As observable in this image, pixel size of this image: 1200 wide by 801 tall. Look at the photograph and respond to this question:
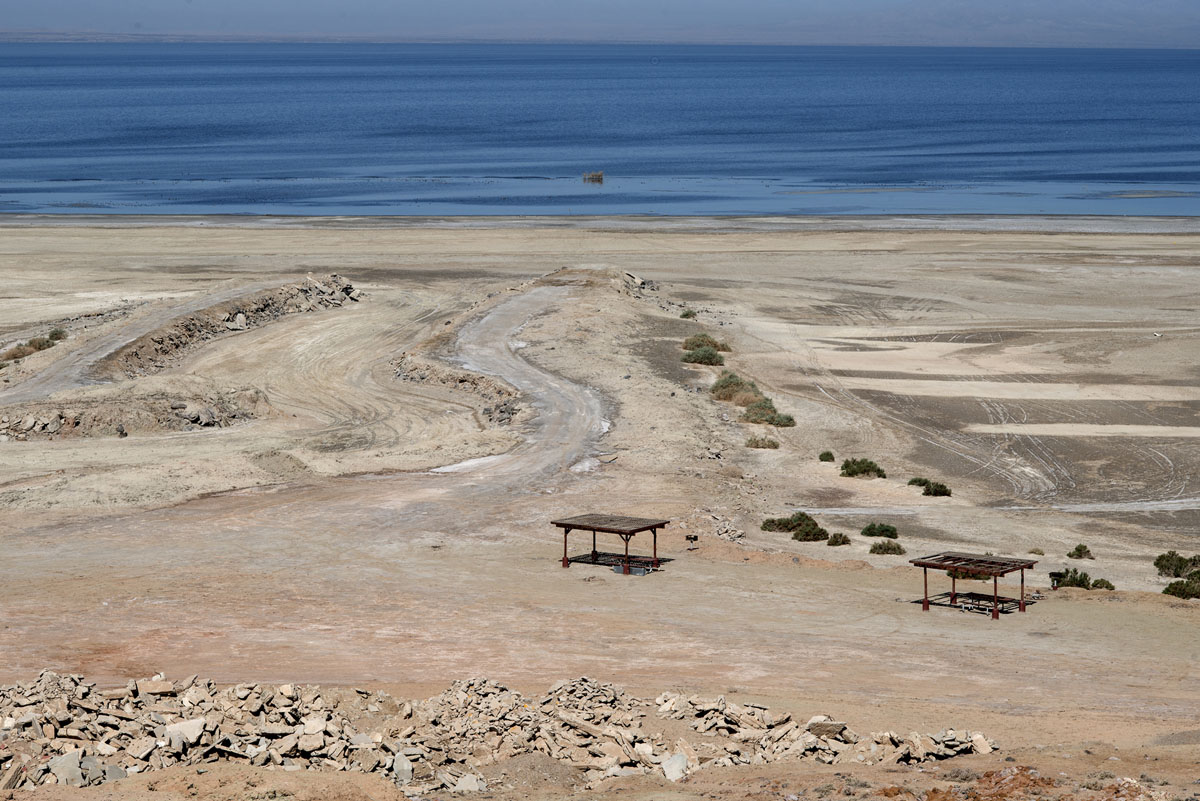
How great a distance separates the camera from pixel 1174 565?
2570cm

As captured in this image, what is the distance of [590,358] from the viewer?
4566 centimetres

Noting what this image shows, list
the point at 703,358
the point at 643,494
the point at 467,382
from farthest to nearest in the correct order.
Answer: the point at 703,358, the point at 467,382, the point at 643,494

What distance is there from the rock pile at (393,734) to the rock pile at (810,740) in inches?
0.7

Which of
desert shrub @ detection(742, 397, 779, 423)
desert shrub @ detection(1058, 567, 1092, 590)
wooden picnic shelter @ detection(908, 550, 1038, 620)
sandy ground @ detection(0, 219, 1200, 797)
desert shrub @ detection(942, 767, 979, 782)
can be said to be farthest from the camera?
desert shrub @ detection(742, 397, 779, 423)

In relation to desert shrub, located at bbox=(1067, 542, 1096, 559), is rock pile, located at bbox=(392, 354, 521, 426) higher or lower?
higher

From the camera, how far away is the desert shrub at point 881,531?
28.0 m

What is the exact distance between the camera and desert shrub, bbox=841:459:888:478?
33406 millimetres

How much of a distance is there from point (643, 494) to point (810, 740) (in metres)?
16.1

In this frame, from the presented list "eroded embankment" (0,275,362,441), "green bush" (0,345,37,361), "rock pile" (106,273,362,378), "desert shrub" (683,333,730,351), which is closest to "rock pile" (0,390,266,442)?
"eroded embankment" (0,275,362,441)

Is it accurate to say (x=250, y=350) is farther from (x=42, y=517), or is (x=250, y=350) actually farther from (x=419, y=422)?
(x=42, y=517)

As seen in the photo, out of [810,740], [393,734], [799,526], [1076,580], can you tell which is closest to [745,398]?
[799,526]

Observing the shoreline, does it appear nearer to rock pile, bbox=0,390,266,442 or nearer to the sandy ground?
the sandy ground

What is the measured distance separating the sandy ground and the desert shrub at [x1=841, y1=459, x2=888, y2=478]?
14.3 inches

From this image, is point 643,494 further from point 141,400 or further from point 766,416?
point 141,400
